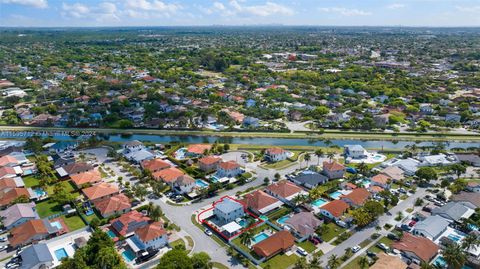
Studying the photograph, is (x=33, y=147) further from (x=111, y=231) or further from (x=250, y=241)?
(x=250, y=241)

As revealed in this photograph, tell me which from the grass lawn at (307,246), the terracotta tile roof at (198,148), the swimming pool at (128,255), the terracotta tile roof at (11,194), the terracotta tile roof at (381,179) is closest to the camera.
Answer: the swimming pool at (128,255)

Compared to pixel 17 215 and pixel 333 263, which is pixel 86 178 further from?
pixel 333 263

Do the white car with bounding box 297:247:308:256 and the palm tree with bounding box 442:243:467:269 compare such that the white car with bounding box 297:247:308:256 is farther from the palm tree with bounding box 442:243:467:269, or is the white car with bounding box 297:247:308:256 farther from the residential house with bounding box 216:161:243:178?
the residential house with bounding box 216:161:243:178

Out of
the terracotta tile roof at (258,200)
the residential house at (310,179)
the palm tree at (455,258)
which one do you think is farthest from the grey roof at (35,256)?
the palm tree at (455,258)

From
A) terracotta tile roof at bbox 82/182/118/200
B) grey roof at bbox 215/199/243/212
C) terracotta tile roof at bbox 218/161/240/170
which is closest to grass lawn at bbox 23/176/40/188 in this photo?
terracotta tile roof at bbox 82/182/118/200

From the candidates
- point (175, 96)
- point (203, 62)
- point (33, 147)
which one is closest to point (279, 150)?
point (33, 147)

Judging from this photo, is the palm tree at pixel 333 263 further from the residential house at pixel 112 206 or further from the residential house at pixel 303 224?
the residential house at pixel 112 206
